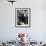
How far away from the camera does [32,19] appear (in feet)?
18.1

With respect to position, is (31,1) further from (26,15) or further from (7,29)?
(7,29)

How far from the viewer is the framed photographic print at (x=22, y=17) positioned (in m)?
5.51

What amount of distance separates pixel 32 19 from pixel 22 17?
409 mm

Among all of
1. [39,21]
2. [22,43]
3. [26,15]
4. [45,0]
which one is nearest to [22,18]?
[26,15]

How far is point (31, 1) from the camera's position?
5.49m

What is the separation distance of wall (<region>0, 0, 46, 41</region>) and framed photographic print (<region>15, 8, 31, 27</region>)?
12 centimetres

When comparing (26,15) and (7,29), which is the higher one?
(26,15)

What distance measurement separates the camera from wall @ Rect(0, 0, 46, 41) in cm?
549

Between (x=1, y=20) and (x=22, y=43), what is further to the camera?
(x=1, y=20)

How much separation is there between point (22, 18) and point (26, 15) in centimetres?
20

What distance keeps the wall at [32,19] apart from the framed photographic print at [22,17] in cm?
12

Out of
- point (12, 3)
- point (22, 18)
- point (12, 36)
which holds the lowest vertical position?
point (12, 36)

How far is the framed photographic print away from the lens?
551cm

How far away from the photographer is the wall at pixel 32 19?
5.49 meters
